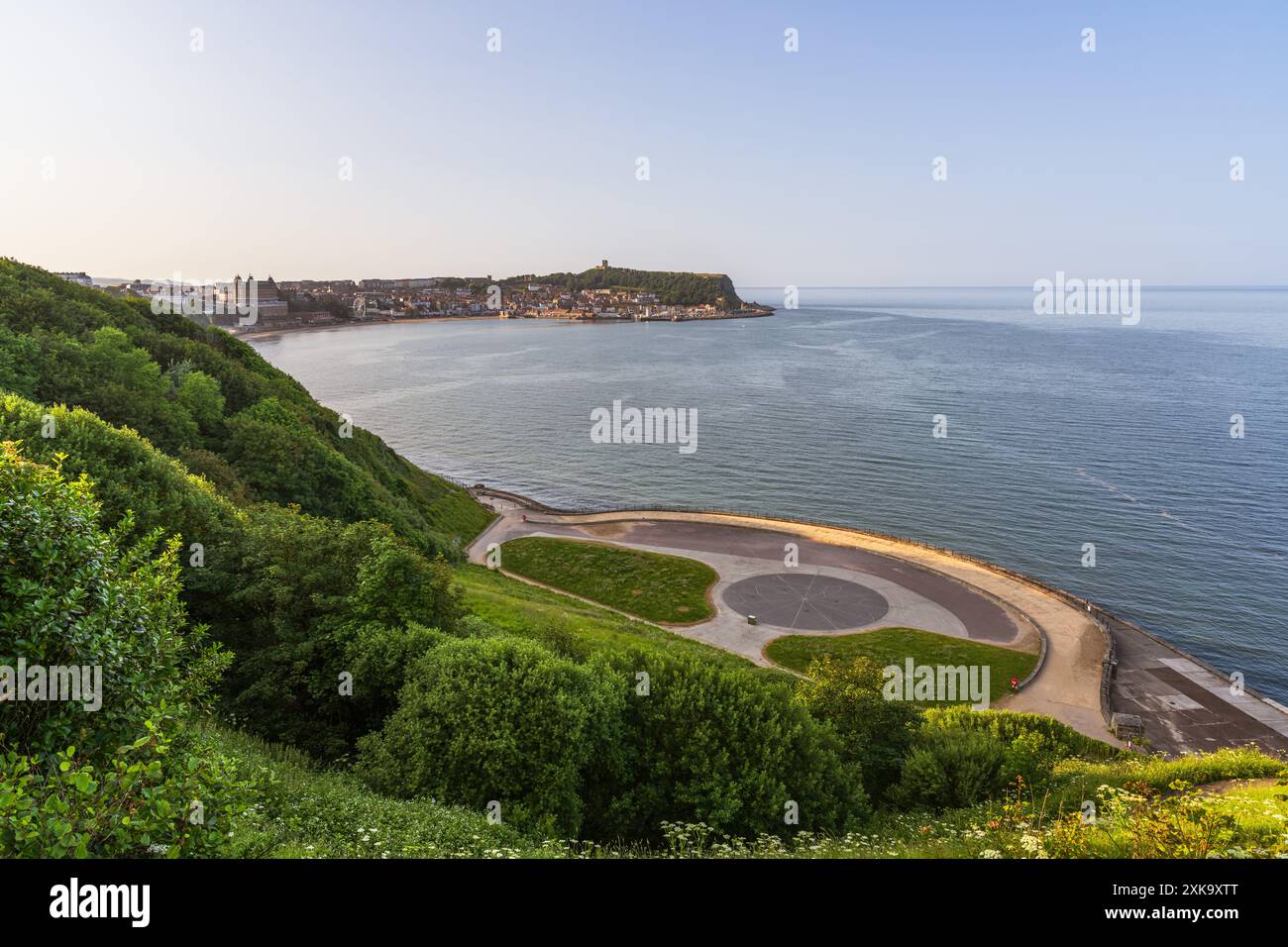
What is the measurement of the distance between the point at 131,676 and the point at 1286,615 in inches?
2661

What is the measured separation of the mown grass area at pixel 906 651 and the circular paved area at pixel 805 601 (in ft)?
6.81

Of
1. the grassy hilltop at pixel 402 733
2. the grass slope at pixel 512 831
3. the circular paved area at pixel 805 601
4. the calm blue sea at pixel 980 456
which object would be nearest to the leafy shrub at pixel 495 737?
the grassy hilltop at pixel 402 733

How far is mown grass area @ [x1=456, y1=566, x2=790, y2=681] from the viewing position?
26.7 m

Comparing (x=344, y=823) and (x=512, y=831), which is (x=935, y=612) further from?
(x=344, y=823)

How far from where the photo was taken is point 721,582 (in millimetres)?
51781

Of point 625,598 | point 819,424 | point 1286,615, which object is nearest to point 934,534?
point 1286,615

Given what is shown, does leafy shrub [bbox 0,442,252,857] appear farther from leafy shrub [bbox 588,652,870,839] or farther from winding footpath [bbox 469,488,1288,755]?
winding footpath [bbox 469,488,1288,755]

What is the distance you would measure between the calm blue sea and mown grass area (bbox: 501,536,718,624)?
18875 mm

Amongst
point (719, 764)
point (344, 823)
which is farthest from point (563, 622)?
point (344, 823)

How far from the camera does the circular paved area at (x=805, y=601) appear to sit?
45625 millimetres

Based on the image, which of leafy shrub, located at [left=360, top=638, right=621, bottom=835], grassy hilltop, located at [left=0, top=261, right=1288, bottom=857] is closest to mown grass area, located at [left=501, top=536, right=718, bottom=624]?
grassy hilltop, located at [left=0, top=261, right=1288, bottom=857]

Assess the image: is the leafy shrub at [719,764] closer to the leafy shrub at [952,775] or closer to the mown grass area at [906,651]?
the leafy shrub at [952,775]
